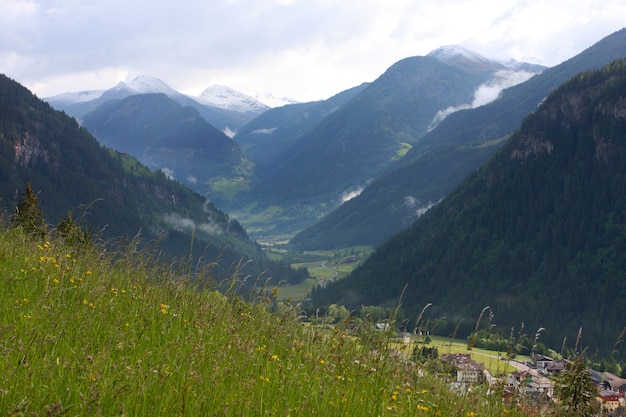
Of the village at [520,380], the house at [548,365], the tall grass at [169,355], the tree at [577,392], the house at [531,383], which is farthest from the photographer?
the house at [548,365]

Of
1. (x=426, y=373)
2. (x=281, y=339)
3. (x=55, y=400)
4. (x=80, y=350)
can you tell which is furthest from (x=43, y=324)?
(x=426, y=373)

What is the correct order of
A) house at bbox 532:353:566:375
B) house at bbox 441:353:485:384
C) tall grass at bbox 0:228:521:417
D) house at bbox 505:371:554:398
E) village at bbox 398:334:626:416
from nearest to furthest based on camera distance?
tall grass at bbox 0:228:521:417 < village at bbox 398:334:626:416 < house at bbox 505:371:554:398 < house at bbox 441:353:485:384 < house at bbox 532:353:566:375

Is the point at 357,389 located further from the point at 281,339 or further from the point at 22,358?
the point at 22,358

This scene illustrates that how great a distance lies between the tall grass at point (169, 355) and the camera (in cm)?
602

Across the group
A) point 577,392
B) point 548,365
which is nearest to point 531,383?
point 548,365

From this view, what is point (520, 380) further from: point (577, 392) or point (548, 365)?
point (548, 365)

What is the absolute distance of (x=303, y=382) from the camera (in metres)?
7.89

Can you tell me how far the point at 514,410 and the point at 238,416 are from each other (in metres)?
5.34

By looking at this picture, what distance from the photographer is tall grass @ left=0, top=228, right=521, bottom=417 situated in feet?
19.7

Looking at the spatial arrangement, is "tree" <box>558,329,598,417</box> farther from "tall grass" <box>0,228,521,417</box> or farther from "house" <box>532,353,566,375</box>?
"tall grass" <box>0,228,521,417</box>

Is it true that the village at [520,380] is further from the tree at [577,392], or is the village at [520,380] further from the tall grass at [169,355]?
the tall grass at [169,355]

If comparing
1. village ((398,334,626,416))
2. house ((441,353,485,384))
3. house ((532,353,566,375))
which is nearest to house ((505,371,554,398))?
village ((398,334,626,416))

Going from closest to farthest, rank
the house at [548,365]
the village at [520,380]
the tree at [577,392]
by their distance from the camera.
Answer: the tree at [577,392] < the village at [520,380] < the house at [548,365]

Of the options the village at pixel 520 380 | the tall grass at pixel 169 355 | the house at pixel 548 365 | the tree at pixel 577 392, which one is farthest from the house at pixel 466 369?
the tree at pixel 577 392
